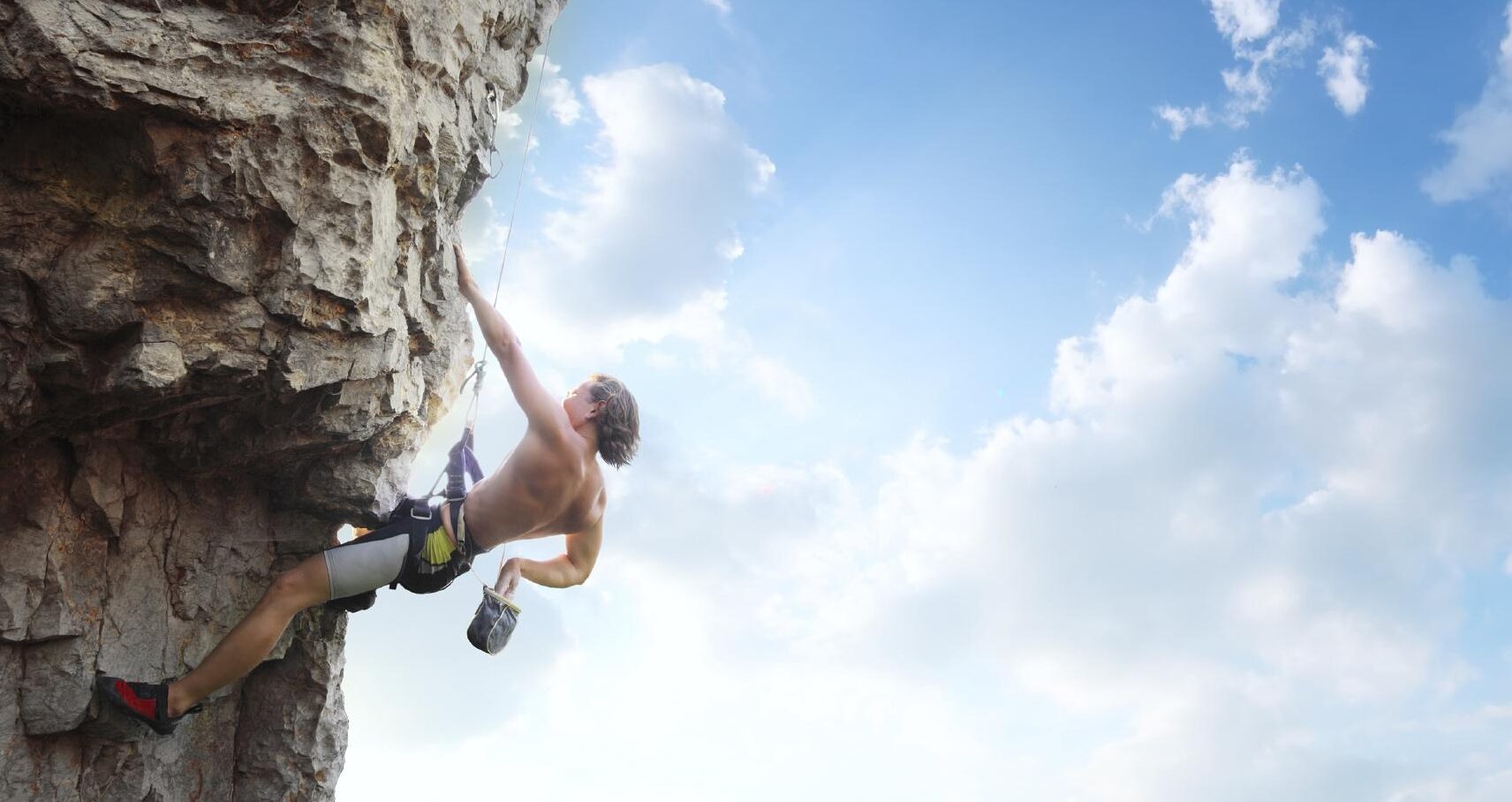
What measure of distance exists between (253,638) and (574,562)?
2.09 meters

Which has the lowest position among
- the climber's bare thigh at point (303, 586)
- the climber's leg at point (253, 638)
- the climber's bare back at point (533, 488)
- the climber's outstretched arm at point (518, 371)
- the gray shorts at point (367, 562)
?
the climber's leg at point (253, 638)

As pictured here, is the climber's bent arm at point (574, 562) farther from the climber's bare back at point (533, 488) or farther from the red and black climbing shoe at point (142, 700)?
the red and black climbing shoe at point (142, 700)

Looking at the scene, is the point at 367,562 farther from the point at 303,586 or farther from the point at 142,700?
the point at 142,700

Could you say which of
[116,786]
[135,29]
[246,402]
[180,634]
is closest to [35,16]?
[135,29]

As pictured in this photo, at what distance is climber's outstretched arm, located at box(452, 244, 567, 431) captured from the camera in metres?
5.64

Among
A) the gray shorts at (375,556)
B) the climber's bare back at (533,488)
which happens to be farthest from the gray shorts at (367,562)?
the climber's bare back at (533,488)

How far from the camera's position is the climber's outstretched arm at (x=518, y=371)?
18.5ft

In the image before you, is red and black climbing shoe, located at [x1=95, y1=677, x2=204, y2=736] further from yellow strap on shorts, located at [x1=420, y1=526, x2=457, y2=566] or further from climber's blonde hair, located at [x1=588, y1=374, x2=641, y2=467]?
climber's blonde hair, located at [x1=588, y1=374, x2=641, y2=467]

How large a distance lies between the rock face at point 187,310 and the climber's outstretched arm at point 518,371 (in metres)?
0.43

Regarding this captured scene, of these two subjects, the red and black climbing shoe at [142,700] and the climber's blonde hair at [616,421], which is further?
the climber's blonde hair at [616,421]

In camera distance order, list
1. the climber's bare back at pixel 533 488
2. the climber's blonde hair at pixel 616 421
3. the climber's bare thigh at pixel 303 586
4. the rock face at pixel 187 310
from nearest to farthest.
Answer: the rock face at pixel 187 310
the climber's bare thigh at pixel 303 586
the climber's bare back at pixel 533 488
the climber's blonde hair at pixel 616 421

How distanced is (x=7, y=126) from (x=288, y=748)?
11.8 ft

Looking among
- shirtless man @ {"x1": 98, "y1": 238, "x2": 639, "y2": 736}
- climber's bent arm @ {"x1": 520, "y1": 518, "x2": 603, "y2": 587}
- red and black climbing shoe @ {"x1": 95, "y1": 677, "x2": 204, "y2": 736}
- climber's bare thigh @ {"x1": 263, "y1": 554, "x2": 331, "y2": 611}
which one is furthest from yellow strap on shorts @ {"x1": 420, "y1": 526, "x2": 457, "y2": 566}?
red and black climbing shoe @ {"x1": 95, "y1": 677, "x2": 204, "y2": 736}

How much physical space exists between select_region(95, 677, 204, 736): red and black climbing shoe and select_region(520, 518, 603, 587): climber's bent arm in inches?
86.4
